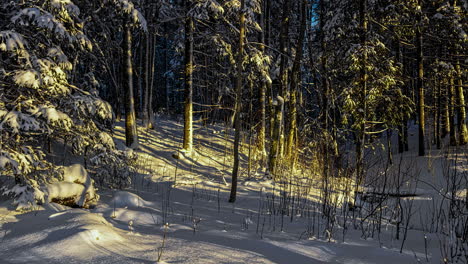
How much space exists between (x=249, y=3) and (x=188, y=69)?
4.99m

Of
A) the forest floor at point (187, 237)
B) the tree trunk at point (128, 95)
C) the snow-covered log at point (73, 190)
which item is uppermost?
the tree trunk at point (128, 95)

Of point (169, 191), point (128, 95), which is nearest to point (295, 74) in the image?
point (169, 191)

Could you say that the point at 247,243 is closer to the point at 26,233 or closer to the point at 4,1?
the point at 26,233

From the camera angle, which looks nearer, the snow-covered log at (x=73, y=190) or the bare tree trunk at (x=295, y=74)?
the snow-covered log at (x=73, y=190)

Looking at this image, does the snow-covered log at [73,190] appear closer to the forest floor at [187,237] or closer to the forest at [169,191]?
the forest at [169,191]

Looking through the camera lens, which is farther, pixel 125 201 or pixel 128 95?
pixel 128 95

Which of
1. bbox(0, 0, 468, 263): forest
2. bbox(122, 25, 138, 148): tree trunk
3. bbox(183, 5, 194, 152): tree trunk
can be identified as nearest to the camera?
bbox(0, 0, 468, 263): forest

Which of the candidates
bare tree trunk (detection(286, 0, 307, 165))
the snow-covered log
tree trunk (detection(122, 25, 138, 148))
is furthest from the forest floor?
tree trunk (detection(122, 25, 138, 148))

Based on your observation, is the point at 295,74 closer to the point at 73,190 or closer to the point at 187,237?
the point at 73,190

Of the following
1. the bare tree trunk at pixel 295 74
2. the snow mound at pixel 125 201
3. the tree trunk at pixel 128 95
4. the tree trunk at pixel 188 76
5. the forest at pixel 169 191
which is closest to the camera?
the forest at pixel 169 191

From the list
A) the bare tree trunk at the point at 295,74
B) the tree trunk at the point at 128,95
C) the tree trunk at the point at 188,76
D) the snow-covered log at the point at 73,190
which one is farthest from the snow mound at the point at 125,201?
the tree trunk at the point at 188,76

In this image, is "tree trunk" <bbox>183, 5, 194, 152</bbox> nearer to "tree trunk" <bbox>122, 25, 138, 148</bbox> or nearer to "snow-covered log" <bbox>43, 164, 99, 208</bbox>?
"tree trunk" <bbox>122, 25, 138, 148</bbox>

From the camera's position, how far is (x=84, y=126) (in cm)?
730

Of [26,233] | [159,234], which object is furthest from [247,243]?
[26,233]
